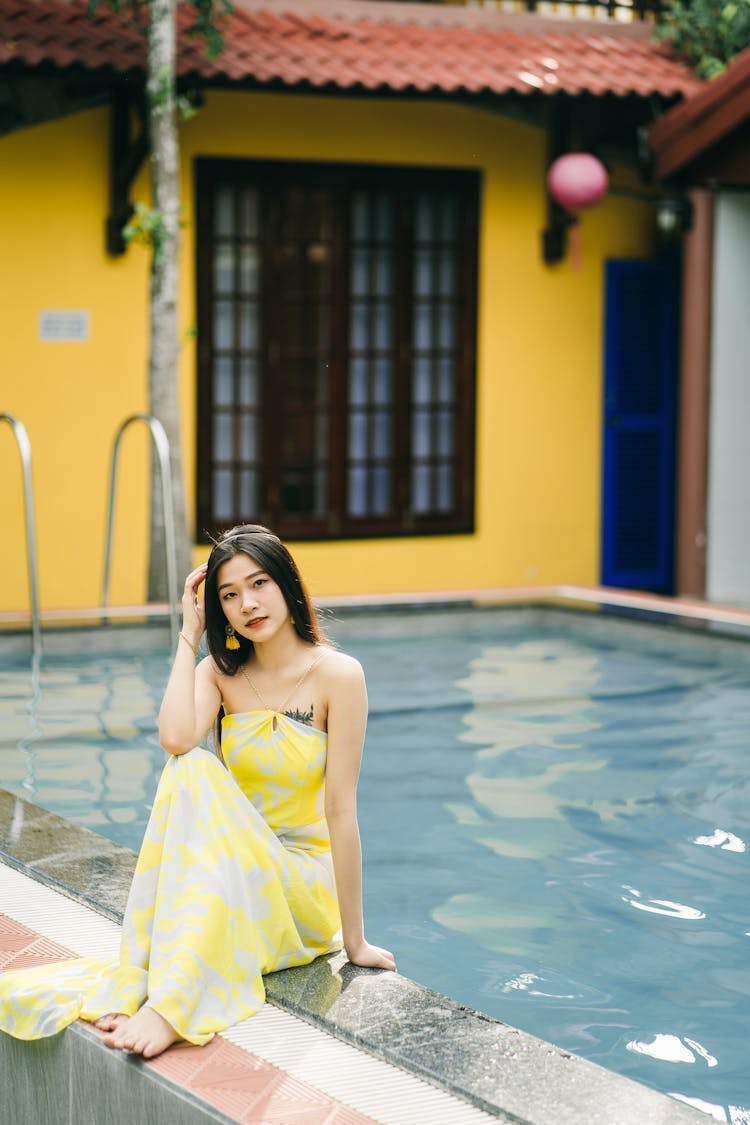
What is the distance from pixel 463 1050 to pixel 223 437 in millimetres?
8396

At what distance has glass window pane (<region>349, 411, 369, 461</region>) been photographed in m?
11.6

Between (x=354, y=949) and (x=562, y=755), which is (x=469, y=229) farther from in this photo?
(x=354, y=949)

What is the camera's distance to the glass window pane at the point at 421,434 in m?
11.8

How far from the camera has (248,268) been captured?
11.2 metres

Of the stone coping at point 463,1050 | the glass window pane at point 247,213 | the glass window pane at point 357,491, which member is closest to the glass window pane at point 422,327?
the glass window pane at point 357,491

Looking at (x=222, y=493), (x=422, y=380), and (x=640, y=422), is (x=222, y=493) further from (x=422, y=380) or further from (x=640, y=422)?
(x=640, y=422)

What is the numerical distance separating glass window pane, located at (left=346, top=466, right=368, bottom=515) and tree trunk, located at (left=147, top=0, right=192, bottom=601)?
2033 millimetres

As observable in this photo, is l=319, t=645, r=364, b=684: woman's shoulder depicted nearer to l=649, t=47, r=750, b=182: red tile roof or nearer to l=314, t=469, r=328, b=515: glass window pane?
l=649, t=47, r=750, b=182: red tile roof

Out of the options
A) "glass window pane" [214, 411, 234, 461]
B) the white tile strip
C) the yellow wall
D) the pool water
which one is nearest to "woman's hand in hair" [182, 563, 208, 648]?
the white tile strip

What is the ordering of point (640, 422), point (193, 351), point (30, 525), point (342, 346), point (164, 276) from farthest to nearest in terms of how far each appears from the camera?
point (640, 422) → point (342, 346) → point (193, 351) → point (164, 276) → point (30, 525)

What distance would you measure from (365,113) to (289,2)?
0.84 m

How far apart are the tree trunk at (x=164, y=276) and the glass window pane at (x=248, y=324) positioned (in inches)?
63.1

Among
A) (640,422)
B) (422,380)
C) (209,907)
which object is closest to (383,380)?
(422,380)

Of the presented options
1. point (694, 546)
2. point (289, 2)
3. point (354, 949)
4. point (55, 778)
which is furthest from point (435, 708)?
point (289, 2)
